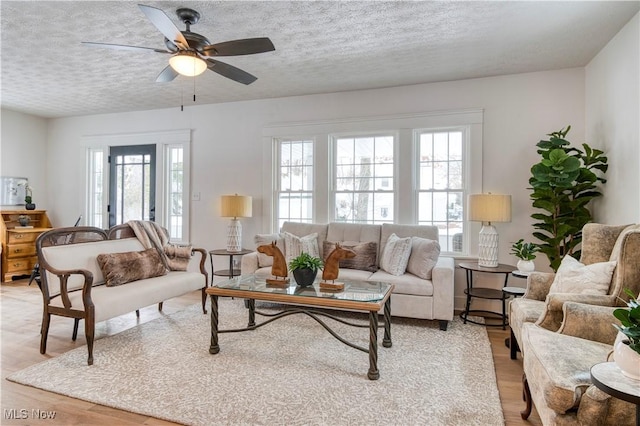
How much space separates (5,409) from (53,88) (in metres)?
4.11

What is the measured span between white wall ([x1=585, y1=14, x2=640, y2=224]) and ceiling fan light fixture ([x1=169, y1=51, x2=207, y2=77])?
131 inches

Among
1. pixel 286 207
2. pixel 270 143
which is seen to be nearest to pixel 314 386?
pixel 286 207

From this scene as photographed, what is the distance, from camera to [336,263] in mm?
2996

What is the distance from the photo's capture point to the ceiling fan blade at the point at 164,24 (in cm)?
210

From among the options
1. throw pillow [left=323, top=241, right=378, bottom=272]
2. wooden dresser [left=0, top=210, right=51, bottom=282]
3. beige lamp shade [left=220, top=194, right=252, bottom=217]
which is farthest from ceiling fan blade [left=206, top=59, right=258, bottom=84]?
wooden dresser [left=0, top=210, right=51, bottom=282]

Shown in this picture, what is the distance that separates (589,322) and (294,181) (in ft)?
12.4

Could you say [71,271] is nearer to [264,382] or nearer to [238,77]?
[264,382]

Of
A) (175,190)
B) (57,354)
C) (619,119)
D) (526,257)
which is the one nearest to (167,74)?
(57,354)

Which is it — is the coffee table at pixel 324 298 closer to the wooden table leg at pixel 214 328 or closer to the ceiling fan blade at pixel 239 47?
the wooden table leg at pixel 214 328

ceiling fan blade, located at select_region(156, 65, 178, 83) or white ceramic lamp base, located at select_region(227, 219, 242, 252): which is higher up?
ceiling fan blade, located at select_region(156, 65, 178, 83)

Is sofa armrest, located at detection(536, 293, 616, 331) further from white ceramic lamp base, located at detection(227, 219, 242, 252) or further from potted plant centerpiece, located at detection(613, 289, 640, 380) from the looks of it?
white ceramic lamp base, located at detection(227, 219, 242, 252)

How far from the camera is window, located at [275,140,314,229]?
199 inches

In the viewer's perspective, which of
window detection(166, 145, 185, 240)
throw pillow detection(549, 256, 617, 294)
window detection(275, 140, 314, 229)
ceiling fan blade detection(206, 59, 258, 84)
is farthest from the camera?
window detection(166, 145, 185, 240)

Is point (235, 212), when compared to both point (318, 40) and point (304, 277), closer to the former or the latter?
point (304, 277)
